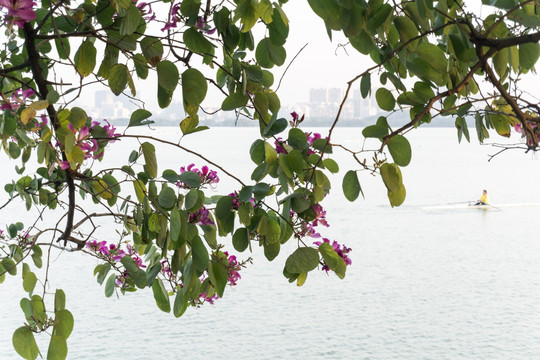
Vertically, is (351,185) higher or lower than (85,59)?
lower

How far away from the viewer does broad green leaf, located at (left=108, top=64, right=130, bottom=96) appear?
101cm

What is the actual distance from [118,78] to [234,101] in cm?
18

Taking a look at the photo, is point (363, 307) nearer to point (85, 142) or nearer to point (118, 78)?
point (85, 142)

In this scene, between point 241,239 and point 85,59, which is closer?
point 241,239

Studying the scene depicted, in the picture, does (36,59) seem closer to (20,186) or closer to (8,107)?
(8,107)

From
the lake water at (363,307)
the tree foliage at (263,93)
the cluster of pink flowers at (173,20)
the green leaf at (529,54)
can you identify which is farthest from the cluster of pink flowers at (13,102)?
the lake water at (363,307)

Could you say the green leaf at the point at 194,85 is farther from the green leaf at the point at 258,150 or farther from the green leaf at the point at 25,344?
the green leaf at the point at 25,344

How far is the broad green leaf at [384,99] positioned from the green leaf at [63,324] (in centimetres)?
57

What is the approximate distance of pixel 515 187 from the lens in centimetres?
3150

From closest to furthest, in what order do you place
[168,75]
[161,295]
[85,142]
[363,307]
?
[168,75]
[161,295]
[85,142]
[363,307]

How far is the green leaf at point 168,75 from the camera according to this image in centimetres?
91

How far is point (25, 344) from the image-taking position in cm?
115

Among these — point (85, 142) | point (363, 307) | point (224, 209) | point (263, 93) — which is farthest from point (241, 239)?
point (363, 307)

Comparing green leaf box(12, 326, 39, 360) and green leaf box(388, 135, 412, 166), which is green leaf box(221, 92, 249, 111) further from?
green leaf box(12, 326, 39, 360)
